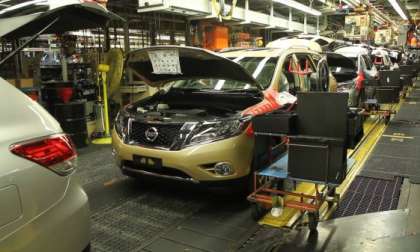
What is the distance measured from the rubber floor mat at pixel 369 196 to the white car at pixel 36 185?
265 cm

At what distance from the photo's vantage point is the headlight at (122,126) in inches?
153

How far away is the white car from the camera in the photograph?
56.2 inches

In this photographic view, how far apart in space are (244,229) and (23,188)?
7.29 feet

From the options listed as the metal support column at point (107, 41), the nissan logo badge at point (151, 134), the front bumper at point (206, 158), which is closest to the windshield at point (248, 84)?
the front bumper at point (206, 158)

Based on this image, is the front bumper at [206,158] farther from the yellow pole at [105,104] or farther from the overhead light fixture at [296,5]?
the overhead light fixture at [296,5]

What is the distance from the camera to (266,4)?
12.8 metres

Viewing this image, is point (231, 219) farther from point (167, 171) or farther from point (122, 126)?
point (122, 126)

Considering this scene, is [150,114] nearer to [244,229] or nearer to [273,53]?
[244,229]

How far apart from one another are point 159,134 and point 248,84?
125 centimetres

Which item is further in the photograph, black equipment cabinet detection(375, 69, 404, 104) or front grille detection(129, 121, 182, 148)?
black equipment cabinet detection(375, 69, 404, 104)

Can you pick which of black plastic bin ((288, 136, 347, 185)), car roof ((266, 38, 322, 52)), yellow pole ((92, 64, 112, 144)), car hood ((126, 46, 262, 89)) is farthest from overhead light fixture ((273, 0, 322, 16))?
black plastic bin ((288, 136, 347, 185))

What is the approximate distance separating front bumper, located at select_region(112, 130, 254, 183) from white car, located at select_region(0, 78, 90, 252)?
1.60 metres

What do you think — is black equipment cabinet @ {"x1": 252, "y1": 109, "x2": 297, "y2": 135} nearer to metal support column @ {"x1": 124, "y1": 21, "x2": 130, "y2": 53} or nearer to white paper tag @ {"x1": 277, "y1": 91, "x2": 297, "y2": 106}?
white paper tag @ {"x1": 277, "y1": 91, "x2": 297, "y2": 106}

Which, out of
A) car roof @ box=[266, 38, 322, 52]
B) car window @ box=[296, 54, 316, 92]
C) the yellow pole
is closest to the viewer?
car window @ box=[296, 54, 316, 92]
